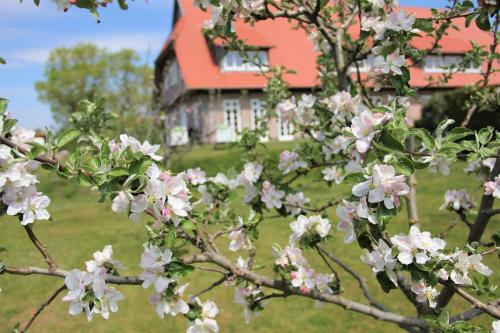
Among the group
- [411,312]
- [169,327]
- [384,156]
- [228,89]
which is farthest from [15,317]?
[228,89]

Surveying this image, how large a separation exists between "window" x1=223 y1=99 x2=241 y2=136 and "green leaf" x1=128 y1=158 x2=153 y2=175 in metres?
19.7

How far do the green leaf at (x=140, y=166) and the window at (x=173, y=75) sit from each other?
20.7 meters

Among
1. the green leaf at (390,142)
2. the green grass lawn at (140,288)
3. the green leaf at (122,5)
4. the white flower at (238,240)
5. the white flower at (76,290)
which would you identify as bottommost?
the green grass lawn at (140,288)

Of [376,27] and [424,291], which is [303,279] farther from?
[376,27]

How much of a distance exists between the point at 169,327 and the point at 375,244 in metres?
3.10

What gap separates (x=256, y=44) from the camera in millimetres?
19516

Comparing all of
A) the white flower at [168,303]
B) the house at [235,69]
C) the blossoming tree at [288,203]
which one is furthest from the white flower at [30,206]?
the house at [235,69]

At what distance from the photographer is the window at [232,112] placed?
21.0m

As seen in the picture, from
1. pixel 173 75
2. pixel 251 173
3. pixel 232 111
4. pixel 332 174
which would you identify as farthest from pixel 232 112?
pixel 251 173

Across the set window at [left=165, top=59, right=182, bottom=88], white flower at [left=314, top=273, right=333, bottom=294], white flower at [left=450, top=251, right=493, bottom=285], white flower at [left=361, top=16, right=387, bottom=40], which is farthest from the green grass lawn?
window at [left=165, top=59, right=182, bottom=88]

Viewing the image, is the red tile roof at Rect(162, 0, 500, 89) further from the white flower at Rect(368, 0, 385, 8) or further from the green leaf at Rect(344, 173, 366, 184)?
the green leaf at Rect(344, 173, 366, 184)

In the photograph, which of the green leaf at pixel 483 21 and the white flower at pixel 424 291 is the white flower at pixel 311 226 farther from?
the green leaf at pixel 483 21

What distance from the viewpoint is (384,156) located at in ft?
4.35

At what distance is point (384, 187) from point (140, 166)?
2.18ft
